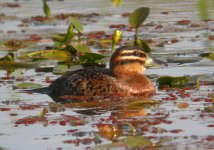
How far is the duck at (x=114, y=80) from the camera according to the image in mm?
12164

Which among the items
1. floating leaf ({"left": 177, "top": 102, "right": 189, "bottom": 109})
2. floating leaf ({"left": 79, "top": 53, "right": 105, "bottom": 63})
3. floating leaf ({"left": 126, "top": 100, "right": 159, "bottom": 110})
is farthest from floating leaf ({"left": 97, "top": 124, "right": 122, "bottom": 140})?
floating leaf ({"left": 79, "top": 53, "right": 105, "bottom": 63})

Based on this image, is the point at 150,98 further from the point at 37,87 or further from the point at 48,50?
the point at 48,50

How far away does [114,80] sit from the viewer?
484 inches

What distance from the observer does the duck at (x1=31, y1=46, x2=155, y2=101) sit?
12.2m

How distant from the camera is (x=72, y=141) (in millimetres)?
9312

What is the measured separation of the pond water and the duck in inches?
10.1

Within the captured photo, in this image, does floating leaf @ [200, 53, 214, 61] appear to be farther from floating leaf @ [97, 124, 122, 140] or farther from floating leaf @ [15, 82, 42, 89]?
floating leaf @ [97, 124, 122, 140]

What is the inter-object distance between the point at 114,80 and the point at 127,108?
1.25m

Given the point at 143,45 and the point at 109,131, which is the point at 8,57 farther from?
the point at 109,131

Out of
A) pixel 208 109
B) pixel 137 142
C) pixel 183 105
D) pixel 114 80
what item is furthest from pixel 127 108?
pixel 137 142

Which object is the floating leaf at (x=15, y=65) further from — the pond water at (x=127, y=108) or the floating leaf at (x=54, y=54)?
the floating leaf at (x=54, y=54)

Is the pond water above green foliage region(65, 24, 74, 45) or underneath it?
underneath

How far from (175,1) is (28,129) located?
11.0 metres

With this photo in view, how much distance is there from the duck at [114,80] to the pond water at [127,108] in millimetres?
256
